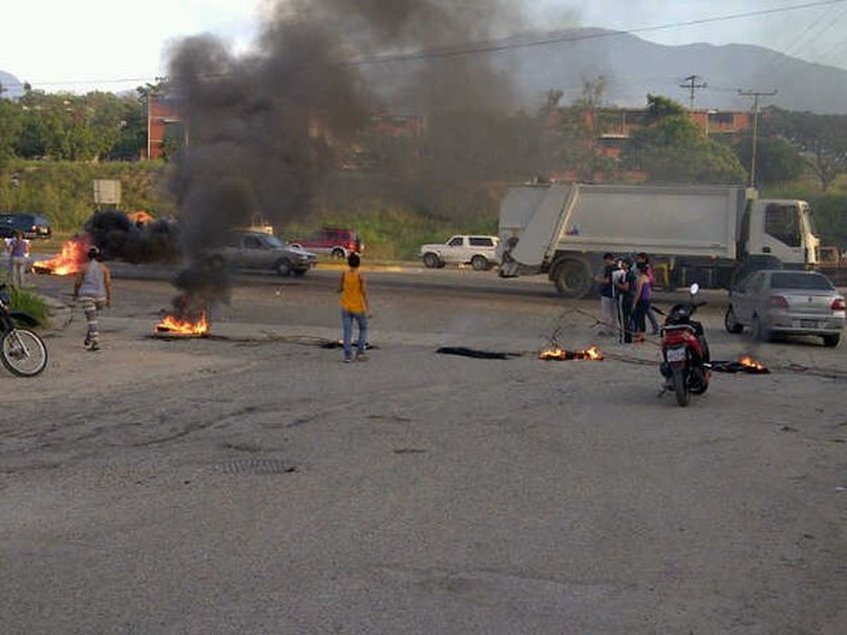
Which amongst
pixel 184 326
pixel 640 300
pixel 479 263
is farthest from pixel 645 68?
pixel 479 263

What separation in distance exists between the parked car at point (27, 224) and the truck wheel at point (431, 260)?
20.0 meters

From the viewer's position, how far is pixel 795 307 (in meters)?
17.6

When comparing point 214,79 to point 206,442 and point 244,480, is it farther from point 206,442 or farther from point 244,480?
point 244,480

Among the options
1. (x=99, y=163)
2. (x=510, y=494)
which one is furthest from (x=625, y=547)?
(x=99, y=163)

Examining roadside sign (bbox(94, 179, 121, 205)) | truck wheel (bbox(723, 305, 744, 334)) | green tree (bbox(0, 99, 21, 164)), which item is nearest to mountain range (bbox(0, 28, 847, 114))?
truck wheel (bbox(723, 305, 744, 334))

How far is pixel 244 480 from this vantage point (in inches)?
289

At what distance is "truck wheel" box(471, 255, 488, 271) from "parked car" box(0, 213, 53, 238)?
72.7ft

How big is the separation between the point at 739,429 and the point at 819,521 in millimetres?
3306

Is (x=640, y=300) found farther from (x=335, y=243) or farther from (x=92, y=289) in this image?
(x=335, y=243)

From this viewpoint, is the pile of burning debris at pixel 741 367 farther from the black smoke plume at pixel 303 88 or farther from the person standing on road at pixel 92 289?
the person standing on road at pixel 92 289

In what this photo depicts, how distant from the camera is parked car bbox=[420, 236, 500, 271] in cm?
4409

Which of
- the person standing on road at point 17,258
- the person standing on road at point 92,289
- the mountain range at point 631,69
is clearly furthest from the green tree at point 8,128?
the person standing on road at point 92,289

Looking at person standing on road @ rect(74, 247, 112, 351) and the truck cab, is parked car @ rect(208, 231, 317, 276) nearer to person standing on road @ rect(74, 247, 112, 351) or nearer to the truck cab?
person standing on road @ rect(74, 247, 112, 351)

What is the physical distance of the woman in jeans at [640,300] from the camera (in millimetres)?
17406
